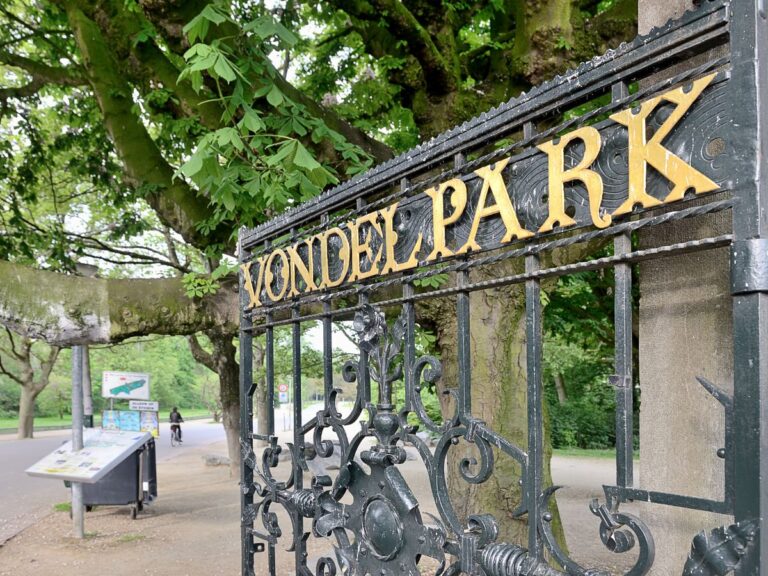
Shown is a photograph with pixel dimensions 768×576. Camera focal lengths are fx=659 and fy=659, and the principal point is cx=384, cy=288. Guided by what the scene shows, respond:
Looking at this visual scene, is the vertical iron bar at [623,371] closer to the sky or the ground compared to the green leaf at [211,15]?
closer to the ground

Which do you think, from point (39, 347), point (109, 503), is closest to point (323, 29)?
point (109, 503)

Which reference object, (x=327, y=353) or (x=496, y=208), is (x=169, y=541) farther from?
(x=496, y=208)

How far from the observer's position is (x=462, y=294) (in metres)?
2.21

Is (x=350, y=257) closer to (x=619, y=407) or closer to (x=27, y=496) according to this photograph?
(x=619, y=407)

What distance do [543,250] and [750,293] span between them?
23.6 inches

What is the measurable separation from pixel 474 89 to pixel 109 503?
791 centimetres

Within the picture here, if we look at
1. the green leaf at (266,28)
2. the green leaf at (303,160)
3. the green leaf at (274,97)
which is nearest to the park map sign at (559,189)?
the green leaf at (303,160)

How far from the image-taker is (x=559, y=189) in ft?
5.99

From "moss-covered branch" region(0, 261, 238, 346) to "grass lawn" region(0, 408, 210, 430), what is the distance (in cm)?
2378

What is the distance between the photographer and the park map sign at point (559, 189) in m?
1.55

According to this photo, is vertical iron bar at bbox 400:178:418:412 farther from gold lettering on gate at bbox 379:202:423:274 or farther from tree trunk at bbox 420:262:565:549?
tree trunk at bbox 420:262:565:549

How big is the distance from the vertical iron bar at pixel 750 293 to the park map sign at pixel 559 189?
6 cm

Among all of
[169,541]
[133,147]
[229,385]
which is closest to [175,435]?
[229,385]

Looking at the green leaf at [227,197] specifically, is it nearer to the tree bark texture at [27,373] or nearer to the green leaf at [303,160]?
the green leaf at [303,160]
